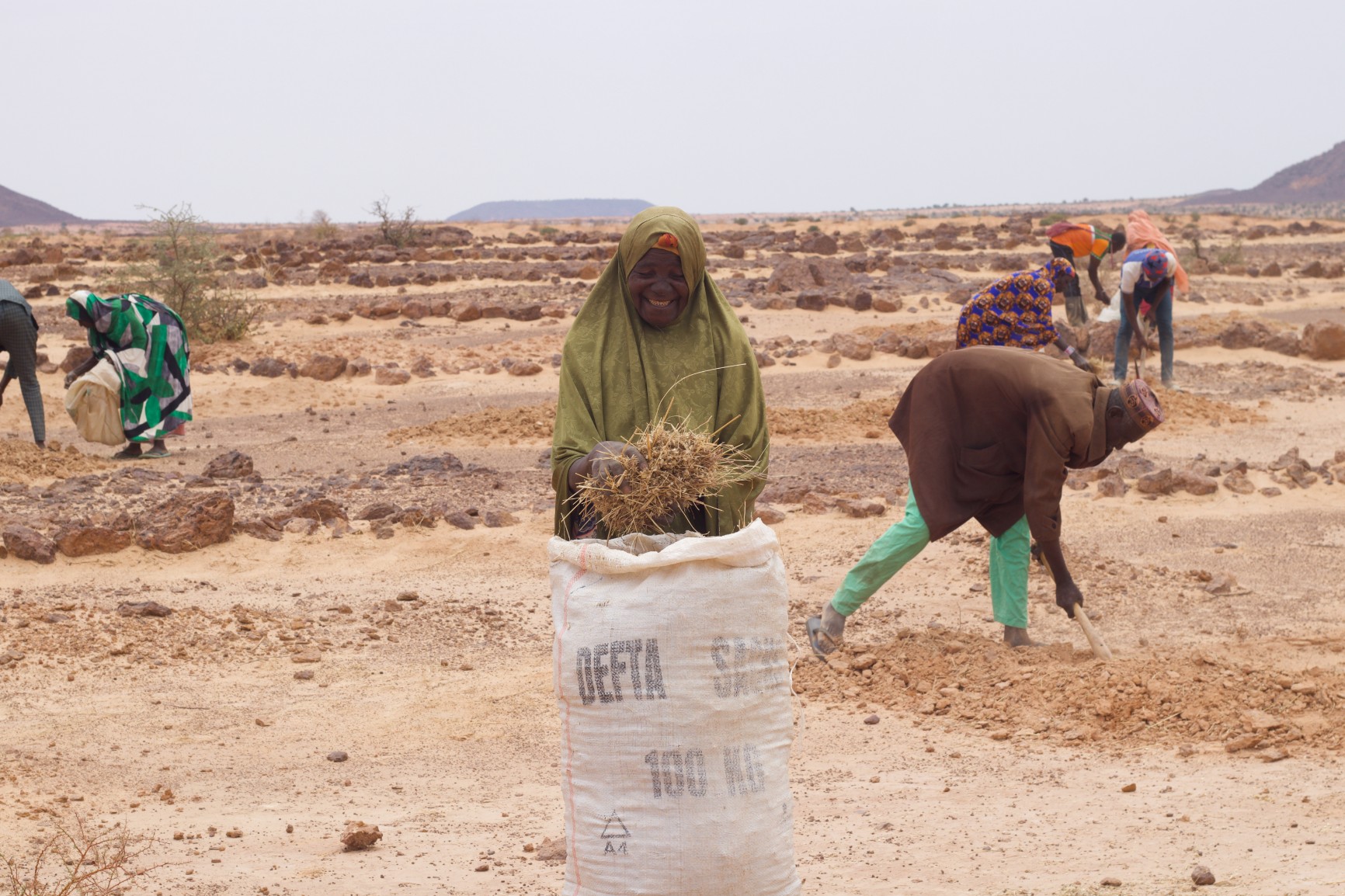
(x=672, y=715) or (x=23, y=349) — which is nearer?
(x=672, y=715)

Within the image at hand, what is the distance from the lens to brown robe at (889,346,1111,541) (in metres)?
5.01

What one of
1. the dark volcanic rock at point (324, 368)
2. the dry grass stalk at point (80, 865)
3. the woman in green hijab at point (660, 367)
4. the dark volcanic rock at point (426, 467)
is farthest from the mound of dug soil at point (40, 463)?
the woman in green hijab at point (660, 367)

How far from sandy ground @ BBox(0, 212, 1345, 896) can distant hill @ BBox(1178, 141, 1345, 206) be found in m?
113

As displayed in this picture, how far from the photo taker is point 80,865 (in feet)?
11.0

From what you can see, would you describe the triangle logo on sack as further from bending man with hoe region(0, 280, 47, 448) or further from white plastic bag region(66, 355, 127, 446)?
bending man with hoe region(0, 280, 47, 448)

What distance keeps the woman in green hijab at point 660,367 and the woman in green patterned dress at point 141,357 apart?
27.6ft

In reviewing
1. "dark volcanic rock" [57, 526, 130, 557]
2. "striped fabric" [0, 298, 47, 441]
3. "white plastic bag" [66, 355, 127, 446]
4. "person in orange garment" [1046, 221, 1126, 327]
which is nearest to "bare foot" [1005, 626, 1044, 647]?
"person in orange garment" [1046, 221, 1126, 327]

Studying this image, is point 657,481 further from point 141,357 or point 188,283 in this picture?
point 188,283

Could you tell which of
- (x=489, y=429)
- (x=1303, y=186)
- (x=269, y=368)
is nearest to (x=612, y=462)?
(x=489, y=429)

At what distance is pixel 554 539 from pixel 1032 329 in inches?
193

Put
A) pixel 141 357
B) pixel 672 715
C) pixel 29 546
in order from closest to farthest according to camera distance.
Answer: pixel 672 715 < pixel 29 546 < pixel 141 357

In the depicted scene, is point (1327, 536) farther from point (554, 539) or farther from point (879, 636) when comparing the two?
point (554, 539)

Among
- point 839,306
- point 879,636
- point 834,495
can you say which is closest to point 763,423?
point 879,636

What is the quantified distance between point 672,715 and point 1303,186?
425ft
